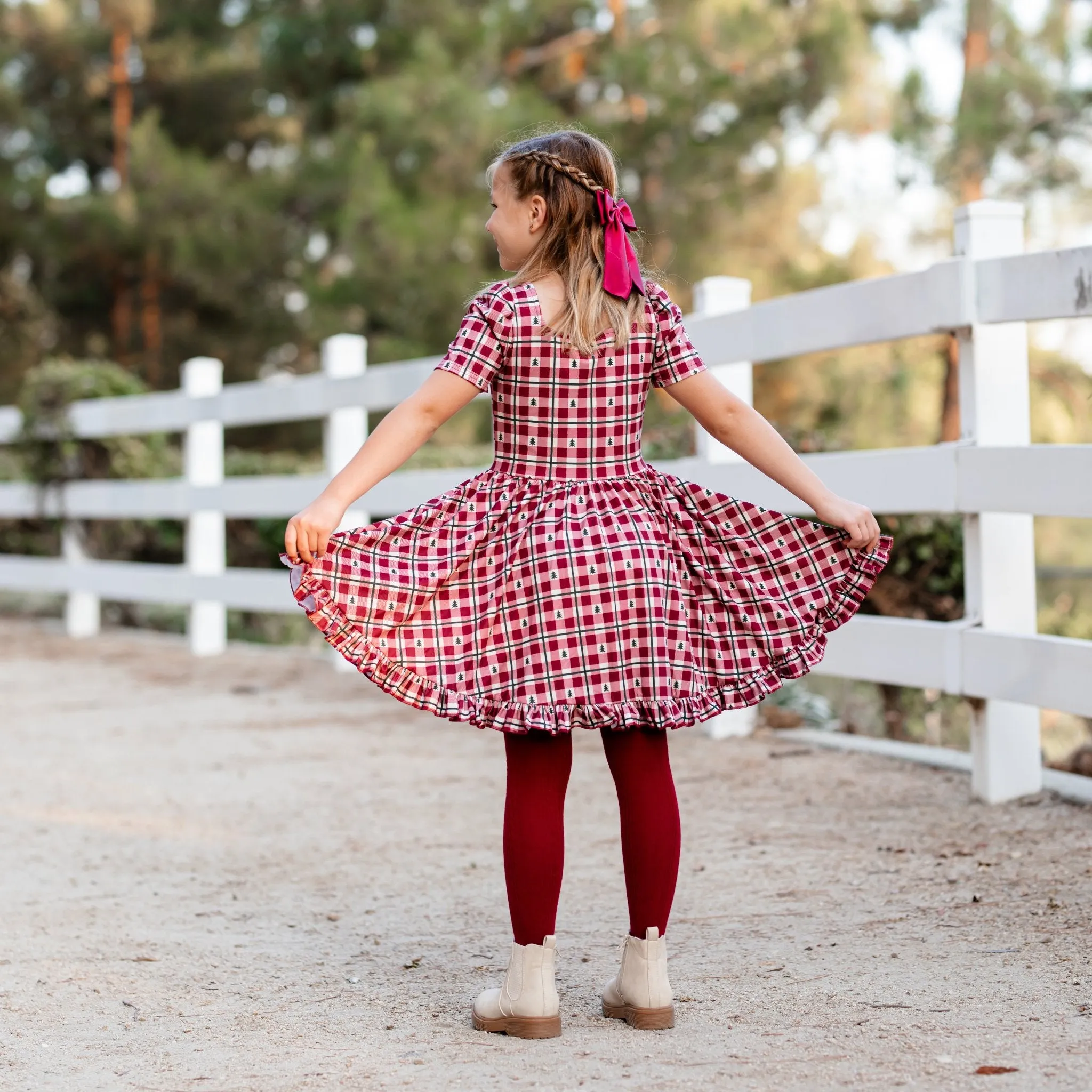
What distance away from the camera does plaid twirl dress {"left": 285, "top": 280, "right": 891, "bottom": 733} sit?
2363 mm

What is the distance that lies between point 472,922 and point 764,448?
1265 millimetres

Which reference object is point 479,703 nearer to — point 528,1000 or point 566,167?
point 528,1000

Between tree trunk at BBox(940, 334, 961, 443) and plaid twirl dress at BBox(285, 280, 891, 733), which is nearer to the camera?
plaid twirl dress at BBox(285, 280, 891, 733)

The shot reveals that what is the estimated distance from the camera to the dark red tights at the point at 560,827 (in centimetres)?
239

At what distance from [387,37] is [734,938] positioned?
56.2ft

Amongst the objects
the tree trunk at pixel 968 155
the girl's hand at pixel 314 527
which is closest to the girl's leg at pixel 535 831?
the girl's hand at pixel 314 527

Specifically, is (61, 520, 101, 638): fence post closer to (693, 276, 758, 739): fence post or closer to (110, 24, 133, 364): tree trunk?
(693, 276, 758, 739): fence post

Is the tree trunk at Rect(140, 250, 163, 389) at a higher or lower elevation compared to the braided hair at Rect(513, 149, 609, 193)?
higher

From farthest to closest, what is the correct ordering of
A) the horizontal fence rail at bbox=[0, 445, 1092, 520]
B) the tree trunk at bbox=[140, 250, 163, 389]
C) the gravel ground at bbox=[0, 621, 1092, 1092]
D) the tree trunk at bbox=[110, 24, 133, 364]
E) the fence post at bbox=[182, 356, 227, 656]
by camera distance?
the tree trunk at bbox=[110, 24, 133, 364] → the tree trunk at bbox=[140, 250, 163, 389] → the fence post at bbox=[182, 356, 227, 656] → the horizontal fence rail at bbox=[0, 445, 1092, 520] → the gravel ground at bbox=[0, 621, 1092, 1092]

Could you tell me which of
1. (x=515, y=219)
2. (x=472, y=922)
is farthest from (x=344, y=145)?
(x=515, y=219)

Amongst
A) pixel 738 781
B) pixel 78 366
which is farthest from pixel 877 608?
pixel 78 366

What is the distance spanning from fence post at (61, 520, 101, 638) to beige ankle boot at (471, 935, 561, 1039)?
21.6 feet

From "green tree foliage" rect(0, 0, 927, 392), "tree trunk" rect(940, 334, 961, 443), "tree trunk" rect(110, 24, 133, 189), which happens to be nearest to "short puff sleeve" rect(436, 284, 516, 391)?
"tree trunk" rect(940, 334, 961, 443)

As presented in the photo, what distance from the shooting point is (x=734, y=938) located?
2.91 meters
